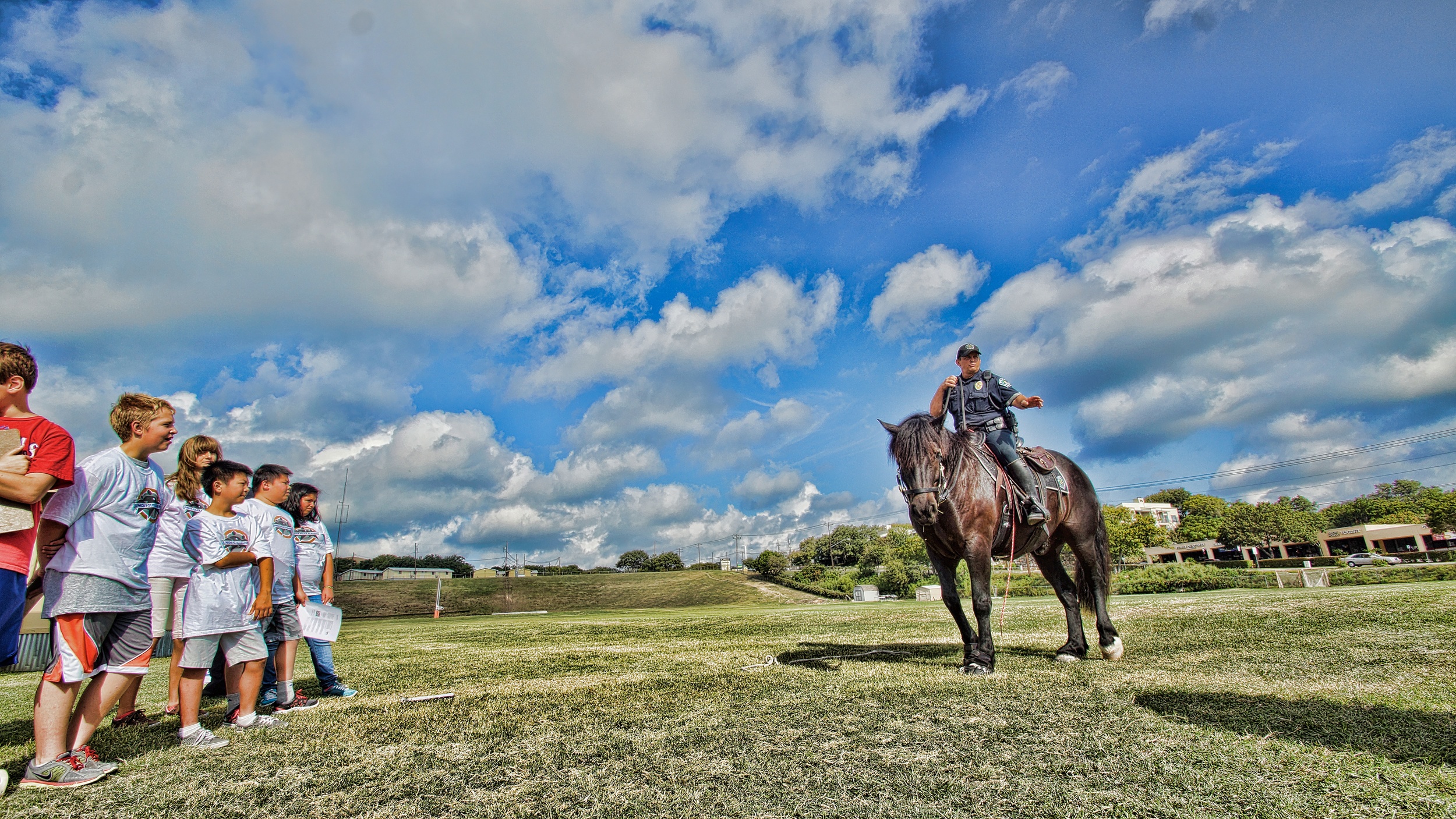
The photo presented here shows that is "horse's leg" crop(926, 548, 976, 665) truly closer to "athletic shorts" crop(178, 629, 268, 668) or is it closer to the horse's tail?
the horse's tail

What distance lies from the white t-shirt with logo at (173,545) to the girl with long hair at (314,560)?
84 centimetres

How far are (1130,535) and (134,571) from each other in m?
72.6

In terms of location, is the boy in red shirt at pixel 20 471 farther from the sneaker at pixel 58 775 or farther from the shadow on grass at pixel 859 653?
the shadow on grass at pixel 859 653

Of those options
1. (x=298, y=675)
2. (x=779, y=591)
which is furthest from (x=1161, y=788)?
(x=779, y=591)

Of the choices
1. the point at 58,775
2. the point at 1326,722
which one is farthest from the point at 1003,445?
the point at 58,775

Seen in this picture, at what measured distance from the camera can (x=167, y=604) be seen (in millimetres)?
7344

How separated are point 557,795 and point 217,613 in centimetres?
353

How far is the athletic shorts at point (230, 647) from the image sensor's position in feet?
14.2

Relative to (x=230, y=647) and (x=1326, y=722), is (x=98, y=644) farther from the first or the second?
(x=1326, y=722)

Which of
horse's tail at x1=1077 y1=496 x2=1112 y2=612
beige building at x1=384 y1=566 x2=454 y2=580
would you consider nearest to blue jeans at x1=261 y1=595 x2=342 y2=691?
horse's tail at x1=1077 y1=496 x2=1112 y2=612

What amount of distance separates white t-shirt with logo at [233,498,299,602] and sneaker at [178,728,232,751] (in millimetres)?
1400

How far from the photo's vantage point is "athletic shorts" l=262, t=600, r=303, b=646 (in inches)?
220

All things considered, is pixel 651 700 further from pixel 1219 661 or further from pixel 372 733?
pixel 1219 661

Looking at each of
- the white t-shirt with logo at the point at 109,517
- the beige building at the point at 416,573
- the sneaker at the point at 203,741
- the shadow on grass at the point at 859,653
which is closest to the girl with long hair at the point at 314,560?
the sneaker at the point at 203,741
